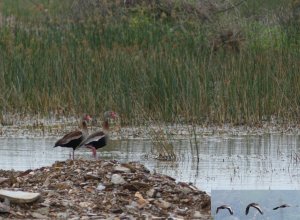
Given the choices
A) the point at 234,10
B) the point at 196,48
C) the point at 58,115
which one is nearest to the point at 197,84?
the point at 58,115

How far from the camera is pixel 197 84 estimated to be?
14.2 m

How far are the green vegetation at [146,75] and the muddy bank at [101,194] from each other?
508cm

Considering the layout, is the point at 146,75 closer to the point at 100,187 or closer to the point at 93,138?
the point at 93,138

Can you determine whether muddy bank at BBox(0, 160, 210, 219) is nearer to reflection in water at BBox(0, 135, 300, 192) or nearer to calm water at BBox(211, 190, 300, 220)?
reflection in water at BBox(0, 135, 300, 192)

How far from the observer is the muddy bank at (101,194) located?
25.0 feet

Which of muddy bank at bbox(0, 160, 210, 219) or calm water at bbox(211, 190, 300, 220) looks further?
muddy bank at bbox(0, 160, 210, 219)

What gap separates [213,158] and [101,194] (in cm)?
349

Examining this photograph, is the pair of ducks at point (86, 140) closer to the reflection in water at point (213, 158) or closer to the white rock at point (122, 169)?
the reflection in water at point (213, 158)

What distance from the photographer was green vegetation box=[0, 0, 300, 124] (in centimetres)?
1409

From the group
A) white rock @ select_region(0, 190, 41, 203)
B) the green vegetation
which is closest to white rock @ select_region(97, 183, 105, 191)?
white rock @ select_region(0, 190, 41, 203)

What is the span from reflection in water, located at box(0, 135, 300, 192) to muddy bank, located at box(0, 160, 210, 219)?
997mm

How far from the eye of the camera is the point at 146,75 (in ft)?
47.6

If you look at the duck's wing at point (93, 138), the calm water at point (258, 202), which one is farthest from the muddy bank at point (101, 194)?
the duck's wing at point (93, 138)

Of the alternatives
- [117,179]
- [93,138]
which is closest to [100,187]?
[117,179]
